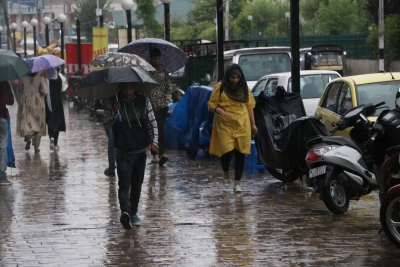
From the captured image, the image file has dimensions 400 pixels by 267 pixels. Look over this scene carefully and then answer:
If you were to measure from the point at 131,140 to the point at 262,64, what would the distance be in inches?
500

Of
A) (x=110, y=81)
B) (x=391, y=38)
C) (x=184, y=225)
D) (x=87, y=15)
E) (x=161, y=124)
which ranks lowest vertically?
(x=184, y=225)

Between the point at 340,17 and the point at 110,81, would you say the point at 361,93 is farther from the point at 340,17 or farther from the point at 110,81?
the point at 340,17

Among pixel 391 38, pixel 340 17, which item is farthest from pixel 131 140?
pixel 340 17

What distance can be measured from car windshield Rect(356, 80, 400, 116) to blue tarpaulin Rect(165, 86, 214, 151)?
3601 mm

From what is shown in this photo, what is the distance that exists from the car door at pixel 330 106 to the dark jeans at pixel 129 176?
359cm

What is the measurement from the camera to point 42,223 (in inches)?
372

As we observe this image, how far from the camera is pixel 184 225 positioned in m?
9.23

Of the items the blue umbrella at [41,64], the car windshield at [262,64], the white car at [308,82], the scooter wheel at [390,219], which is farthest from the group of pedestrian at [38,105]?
the scooter wheel at [390,219]

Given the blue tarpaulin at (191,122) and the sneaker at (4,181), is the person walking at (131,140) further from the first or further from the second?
the blue tarpaulin at (191,122)

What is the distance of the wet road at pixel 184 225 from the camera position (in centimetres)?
771

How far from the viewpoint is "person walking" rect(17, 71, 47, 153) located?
16375mm

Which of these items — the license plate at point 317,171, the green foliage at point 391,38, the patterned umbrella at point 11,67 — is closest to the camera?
the license plate at point 317,171

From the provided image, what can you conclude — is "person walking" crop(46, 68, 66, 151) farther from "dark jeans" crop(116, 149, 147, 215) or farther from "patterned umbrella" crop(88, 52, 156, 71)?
"dark jeans" crop(116, 149, 147, 215)

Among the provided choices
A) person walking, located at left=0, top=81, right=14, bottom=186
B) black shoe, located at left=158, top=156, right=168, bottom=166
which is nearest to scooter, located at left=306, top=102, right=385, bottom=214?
person walking, located at left=0, top=81, right=14, bottom=186
